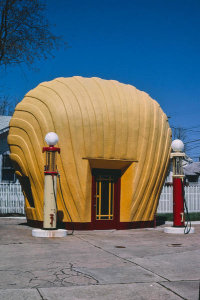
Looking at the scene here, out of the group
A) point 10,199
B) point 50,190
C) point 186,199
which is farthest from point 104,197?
point 186,199

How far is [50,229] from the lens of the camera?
414 inches

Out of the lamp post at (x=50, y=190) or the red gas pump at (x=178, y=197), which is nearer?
the lamp post at (x=50, y=190)

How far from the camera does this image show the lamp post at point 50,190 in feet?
34.2

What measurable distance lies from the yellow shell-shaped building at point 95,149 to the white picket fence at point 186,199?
9.65m

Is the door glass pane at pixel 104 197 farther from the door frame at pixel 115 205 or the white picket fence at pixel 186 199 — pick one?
the white picket fence at pixel 186 199

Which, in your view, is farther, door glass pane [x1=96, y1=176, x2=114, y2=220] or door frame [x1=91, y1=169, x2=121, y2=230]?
door glass pane [x1=96, y1=176, x2=114, y2=220]

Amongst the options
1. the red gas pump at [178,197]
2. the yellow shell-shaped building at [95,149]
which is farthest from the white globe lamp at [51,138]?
the red gas pump at [178,197]

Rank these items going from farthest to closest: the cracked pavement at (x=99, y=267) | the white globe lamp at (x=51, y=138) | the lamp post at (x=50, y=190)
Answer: the white globe lamp at (x=51, y=138)
the lamp post at (x=50, y=190)
the cracked pavement at (x=99, y=267)

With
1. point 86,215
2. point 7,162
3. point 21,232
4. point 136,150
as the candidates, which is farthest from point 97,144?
point 7,162

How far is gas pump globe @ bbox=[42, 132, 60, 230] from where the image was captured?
34.6ft

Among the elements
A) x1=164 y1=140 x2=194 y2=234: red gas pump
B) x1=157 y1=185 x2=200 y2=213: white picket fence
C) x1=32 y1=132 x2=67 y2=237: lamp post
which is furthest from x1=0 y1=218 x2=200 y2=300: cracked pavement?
x1=157 y1=185 x2=200 y2=213: white picket fence

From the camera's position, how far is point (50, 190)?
421 inches

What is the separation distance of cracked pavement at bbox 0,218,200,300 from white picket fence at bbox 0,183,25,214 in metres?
9.30

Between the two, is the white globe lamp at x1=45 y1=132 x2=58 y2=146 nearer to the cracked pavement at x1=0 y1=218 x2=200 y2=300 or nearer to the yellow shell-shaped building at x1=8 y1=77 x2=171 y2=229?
the yellow shell-shaped building at x1=8 y1=77 x2=171 y2=229
